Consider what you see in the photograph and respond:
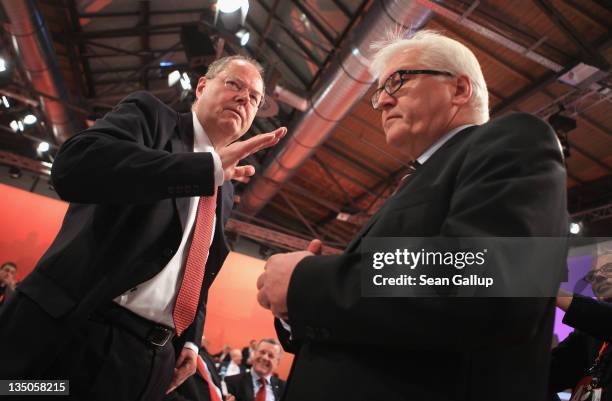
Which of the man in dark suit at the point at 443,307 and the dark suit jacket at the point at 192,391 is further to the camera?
the dark suit jacket at the point at 192,391

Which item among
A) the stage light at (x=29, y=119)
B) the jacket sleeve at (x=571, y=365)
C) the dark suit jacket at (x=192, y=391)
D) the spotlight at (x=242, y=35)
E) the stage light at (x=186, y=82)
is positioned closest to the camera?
the dark suit jacket at (x=192, y=391)

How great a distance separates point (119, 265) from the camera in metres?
1.19

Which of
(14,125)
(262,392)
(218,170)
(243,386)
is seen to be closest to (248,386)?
(243,386)

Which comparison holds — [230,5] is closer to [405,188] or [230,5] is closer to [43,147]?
[405,188]

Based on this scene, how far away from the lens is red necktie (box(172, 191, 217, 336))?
134cm

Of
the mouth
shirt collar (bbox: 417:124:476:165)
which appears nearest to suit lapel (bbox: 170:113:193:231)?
the mouth

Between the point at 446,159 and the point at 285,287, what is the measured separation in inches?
17.2

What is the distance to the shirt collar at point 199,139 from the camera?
5.35 ft

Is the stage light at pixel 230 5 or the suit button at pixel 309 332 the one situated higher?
the stage light at pixel 230 5

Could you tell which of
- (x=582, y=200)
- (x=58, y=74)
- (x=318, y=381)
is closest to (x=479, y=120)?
(x=318, y=381)

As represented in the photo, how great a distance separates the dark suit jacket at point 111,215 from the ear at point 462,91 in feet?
2.31

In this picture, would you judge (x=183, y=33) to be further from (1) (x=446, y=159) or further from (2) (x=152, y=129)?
(1) (x=446, y=159)

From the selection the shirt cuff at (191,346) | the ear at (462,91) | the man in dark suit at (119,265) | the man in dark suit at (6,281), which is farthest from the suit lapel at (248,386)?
the ear at (462,91)

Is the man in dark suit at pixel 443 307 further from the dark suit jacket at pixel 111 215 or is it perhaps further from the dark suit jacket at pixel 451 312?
the dark suit jacket at pixel 111 215
